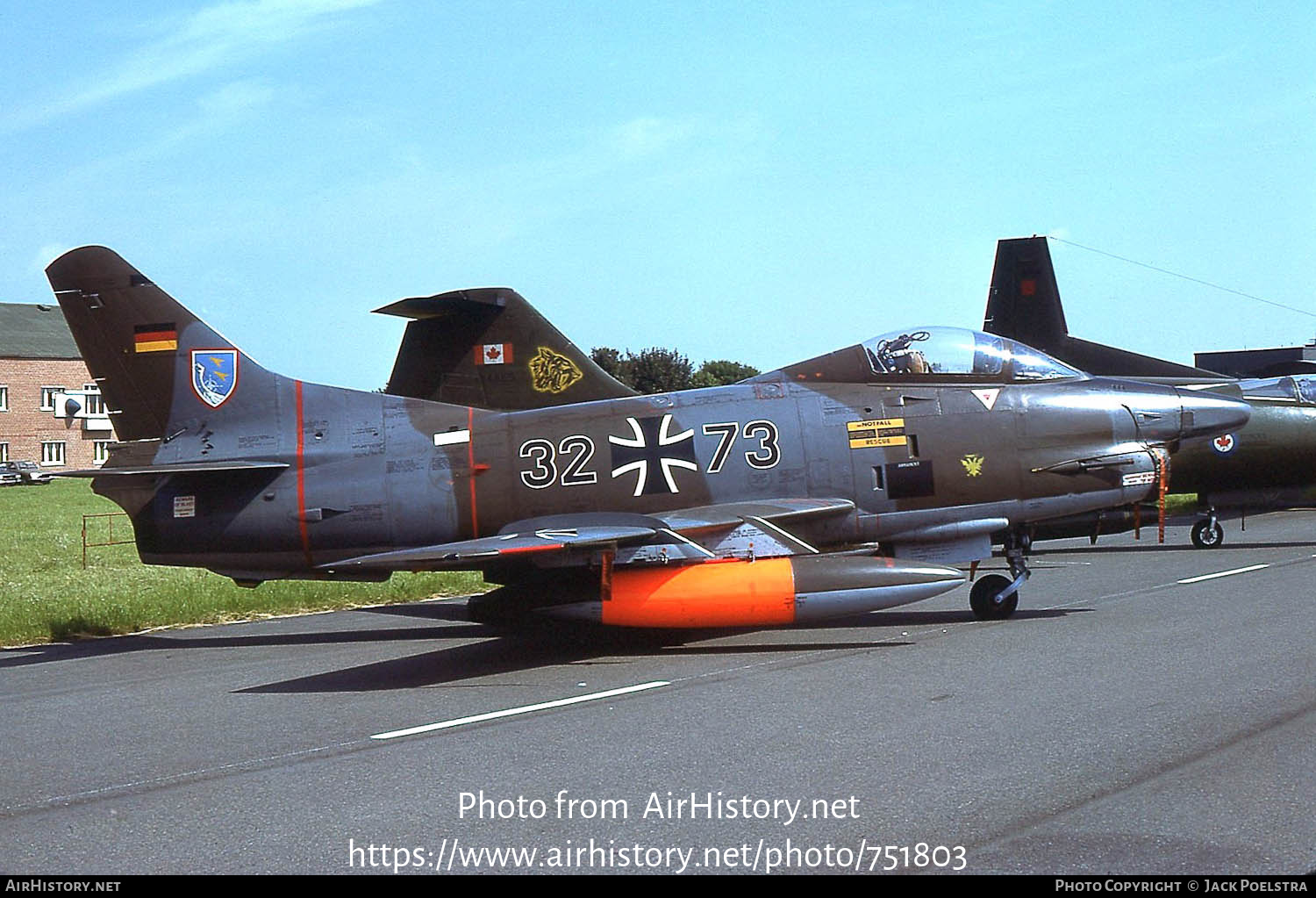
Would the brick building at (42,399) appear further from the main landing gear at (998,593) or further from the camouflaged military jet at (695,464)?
the main landing gear at (998,593)

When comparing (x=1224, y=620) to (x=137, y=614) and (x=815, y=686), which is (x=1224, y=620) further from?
(x=137, y=614)

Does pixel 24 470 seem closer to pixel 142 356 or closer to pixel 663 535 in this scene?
pixel 142 356

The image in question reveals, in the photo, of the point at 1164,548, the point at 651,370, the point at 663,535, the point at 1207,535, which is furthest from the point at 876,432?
the point at 651,370

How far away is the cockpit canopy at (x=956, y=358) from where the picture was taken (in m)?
12.8

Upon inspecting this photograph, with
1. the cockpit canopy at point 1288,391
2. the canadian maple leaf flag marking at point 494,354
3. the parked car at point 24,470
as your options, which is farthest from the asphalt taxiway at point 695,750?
the parked car at point 24,470

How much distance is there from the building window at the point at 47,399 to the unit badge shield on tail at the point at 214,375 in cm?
7930

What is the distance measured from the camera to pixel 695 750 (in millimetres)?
7234

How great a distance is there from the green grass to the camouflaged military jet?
2.46 metres

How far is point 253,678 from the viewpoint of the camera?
35.3 feet

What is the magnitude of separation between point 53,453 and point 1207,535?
82.0 meters

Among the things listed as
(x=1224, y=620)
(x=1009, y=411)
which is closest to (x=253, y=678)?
(x=1009, y=411)

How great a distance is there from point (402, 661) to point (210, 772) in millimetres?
4215

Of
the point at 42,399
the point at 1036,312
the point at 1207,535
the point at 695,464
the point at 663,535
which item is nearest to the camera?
the point at 663,535

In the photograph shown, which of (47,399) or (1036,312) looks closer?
(1036,312)
